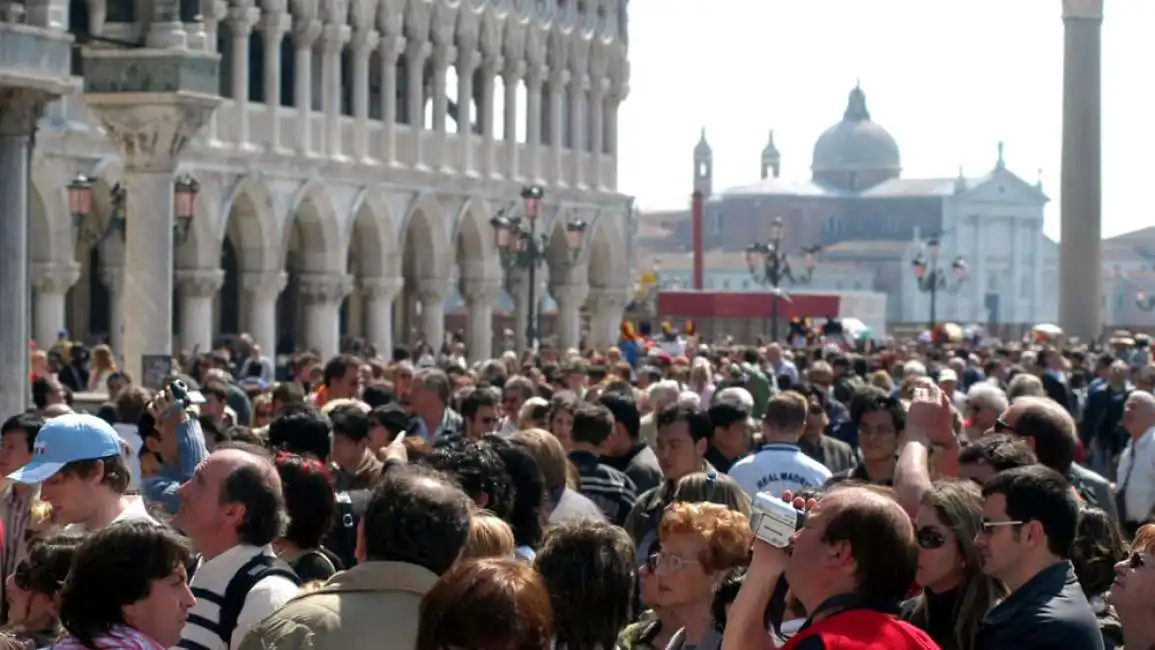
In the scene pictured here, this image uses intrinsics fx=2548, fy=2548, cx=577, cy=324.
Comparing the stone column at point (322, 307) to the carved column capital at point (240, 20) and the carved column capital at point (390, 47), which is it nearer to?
the carved column capital at point (390, 47)

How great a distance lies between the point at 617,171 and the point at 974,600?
50230 millimetres

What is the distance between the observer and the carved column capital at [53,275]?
35500mm

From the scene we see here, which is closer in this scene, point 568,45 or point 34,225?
point 34,225

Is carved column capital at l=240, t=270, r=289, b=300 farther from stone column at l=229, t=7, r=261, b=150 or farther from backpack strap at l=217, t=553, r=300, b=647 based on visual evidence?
backpack strap at l=217, t=553, r=300, b=647

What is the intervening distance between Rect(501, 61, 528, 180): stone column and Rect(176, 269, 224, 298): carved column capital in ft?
41.0

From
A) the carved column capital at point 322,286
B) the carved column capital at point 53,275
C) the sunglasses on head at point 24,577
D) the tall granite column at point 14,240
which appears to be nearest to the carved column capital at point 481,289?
the carved column capital at point 322,286

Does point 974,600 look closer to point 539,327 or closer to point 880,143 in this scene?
point 539,327

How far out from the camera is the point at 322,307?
44406 mm

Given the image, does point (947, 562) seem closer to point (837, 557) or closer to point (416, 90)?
point (837, 557)

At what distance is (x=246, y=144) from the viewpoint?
41156mm

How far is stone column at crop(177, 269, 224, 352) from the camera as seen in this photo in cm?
3894

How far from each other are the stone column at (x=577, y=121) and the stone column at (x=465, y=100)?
194 inches

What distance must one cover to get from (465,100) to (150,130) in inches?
1241

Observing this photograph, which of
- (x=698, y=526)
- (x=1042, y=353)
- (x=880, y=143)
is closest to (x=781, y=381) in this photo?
(x=1042, y=353)
